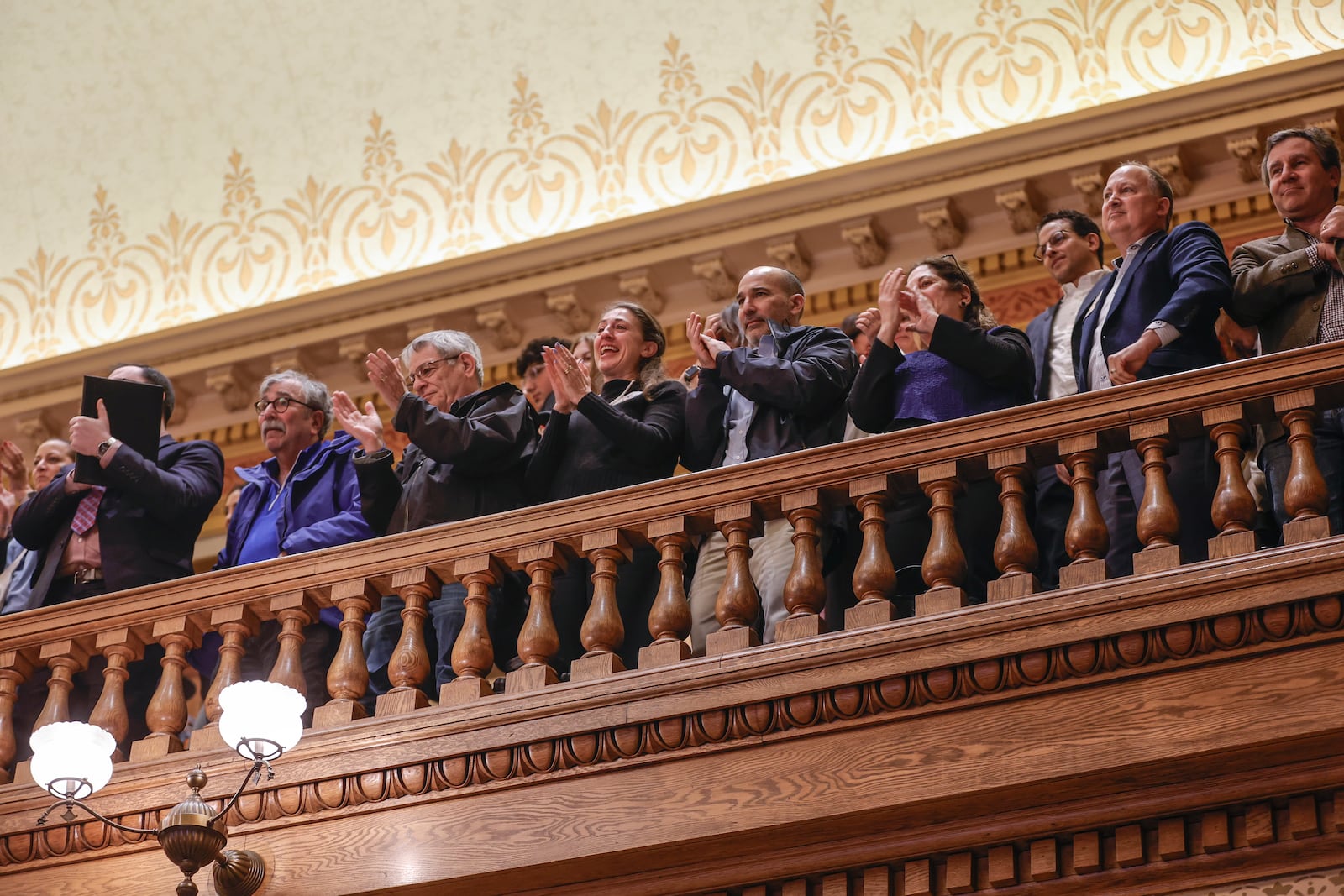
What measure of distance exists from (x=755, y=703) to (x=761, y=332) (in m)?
1.32

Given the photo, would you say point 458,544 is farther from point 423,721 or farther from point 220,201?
point 220,201

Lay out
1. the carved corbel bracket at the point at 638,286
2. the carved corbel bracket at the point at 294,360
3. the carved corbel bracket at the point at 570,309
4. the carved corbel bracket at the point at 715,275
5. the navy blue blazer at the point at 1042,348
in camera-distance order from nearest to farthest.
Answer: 1. the navy blue blazer at the point at 1042,348
2. the carved corbel bracket at the point at 715,275
3. the carved corbel bracket at the point at 638,286
4. the carved corbel bracket at the point at 570,309
5. the carved corbel bracket at the point at 294,360

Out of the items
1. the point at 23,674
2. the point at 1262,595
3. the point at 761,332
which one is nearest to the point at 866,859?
the point at 1262,595

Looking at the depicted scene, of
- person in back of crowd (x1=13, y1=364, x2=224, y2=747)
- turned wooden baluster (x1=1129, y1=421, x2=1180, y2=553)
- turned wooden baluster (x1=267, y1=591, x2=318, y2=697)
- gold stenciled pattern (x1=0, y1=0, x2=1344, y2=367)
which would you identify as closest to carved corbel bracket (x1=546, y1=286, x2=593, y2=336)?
gold stenciled pattern (x1=0, y1=0, x2=1344, y2=367)

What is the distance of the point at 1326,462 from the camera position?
522cm

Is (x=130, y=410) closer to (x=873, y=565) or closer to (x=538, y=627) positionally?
(x=538, y=627)

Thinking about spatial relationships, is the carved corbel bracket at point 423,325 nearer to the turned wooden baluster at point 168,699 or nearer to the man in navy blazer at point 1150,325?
the turned wooden baluster at point 168,699

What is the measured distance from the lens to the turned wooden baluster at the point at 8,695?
6098mm

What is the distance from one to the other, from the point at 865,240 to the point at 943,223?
1.15ft

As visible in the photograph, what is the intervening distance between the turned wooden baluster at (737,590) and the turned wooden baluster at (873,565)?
27 centimetres

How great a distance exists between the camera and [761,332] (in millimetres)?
6160

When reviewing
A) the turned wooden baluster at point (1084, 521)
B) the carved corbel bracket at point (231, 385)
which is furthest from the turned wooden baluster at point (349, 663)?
the carved corbel bracket at point (231, 385)

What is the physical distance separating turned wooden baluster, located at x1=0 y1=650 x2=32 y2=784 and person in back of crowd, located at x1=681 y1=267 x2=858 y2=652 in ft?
6.63

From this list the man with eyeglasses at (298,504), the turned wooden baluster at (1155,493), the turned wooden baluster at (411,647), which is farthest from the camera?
the man with eyeglasses at (298,504)
